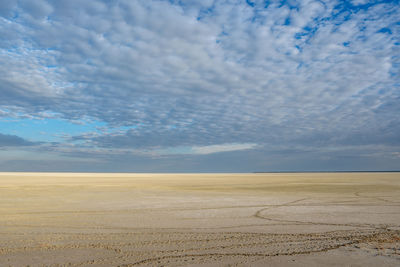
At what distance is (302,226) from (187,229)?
12.9ft

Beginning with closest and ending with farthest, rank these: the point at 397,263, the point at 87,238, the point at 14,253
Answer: the point at 397,263 < the point at 14,253 < the point at 87,238

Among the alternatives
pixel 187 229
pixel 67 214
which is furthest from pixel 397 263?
pixel 67 214

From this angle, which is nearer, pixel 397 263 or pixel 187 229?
pixel 397 263

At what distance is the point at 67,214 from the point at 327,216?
1072cm

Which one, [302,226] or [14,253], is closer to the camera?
[14,253]

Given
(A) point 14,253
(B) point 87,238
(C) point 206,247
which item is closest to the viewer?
(A) point 14,253

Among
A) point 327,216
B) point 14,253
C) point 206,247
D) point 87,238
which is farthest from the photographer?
point 327,216

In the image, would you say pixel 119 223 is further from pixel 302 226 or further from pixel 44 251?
pixel 302 226

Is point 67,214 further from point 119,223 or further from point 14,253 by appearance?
point 14,253

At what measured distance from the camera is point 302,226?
1006 centimetres

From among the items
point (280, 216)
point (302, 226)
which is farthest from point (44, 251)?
point (280, 216)

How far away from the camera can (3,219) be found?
1109cm

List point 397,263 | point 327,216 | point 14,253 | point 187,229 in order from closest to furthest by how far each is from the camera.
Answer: point 397,263 < point 14,253 < point 187,229 < point 327,216

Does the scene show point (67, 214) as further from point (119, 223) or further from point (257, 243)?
point (257, 243)
